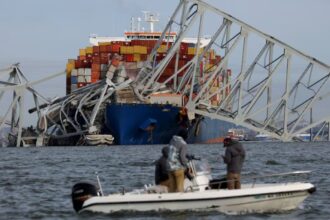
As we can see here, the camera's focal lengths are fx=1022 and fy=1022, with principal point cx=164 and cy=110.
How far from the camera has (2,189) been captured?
110 feet

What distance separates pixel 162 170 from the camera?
2308cm

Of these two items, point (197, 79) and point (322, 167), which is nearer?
point (322, 167)

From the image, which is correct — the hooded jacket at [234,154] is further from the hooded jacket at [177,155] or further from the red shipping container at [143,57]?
the red shipping container at [143,57]

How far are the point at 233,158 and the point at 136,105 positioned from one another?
68.1 m

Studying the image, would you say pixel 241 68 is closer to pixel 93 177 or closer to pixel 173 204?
pixel 93 177

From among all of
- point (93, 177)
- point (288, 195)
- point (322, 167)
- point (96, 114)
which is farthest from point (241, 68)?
point (288, 195)

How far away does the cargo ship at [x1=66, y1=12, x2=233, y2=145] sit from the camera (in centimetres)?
9125

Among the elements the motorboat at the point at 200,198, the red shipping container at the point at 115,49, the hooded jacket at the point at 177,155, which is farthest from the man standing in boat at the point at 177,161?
the red shipping container at the point at 115,49

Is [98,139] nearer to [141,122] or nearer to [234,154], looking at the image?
[141,122]

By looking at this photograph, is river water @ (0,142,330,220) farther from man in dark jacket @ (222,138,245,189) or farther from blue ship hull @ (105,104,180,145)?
blue ship hull @ (105,104,180,145)

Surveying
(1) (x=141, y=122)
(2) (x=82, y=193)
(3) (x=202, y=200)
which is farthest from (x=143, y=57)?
(3) (x=202, y=200)

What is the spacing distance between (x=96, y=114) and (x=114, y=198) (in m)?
67.6

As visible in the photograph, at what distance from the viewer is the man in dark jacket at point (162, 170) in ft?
Answer: 75.2

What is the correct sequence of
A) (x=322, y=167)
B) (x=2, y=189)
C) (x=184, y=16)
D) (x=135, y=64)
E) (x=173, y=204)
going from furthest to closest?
(x=135, y=64)
(x=184, y=16)
(x=322, y=167)
(x=2, y=189)
(x=173, y=204)
